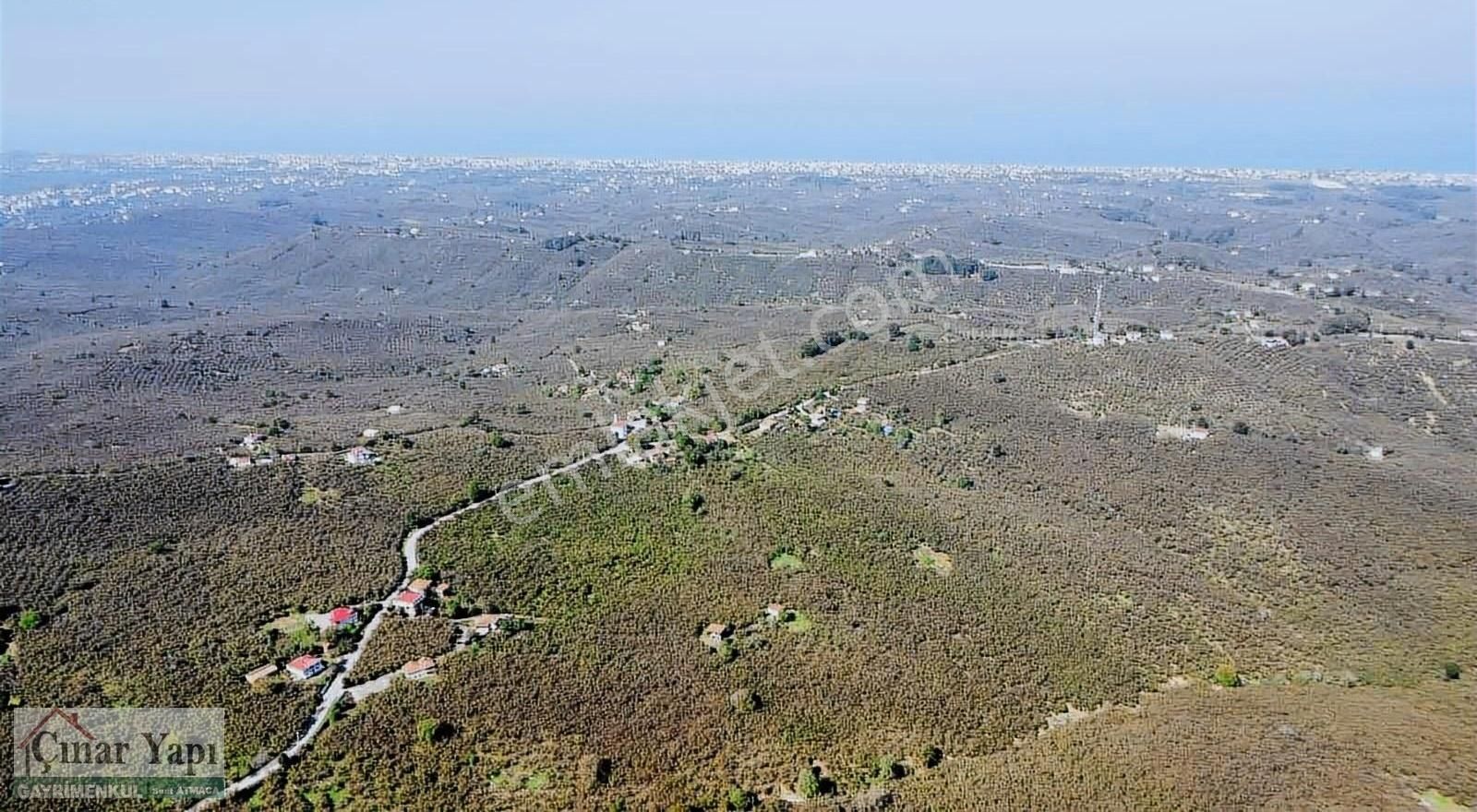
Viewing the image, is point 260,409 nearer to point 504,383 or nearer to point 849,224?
point 504,383

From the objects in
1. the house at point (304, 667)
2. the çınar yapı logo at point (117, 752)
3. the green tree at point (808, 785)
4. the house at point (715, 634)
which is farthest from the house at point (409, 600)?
the green tree at point (808, 785)

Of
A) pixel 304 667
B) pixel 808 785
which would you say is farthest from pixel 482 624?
pixel 808 785

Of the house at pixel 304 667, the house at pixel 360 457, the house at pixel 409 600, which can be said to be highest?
the house at pixel 360 457

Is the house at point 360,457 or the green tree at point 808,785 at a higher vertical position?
the house at point 360,457

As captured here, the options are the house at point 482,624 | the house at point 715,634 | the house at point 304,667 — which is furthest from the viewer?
the house at point 482,624

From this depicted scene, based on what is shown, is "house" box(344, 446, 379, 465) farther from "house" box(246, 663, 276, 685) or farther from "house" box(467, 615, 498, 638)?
"house" box(246, 663, 276, 685)

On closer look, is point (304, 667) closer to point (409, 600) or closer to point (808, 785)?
point (409, 600)

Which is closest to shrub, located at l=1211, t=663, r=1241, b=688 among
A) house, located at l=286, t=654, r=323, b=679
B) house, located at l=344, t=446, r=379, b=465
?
house, located at l=286, t=654, r=323, b=679

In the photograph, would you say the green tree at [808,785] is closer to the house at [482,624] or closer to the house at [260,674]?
the house at [482,624]
